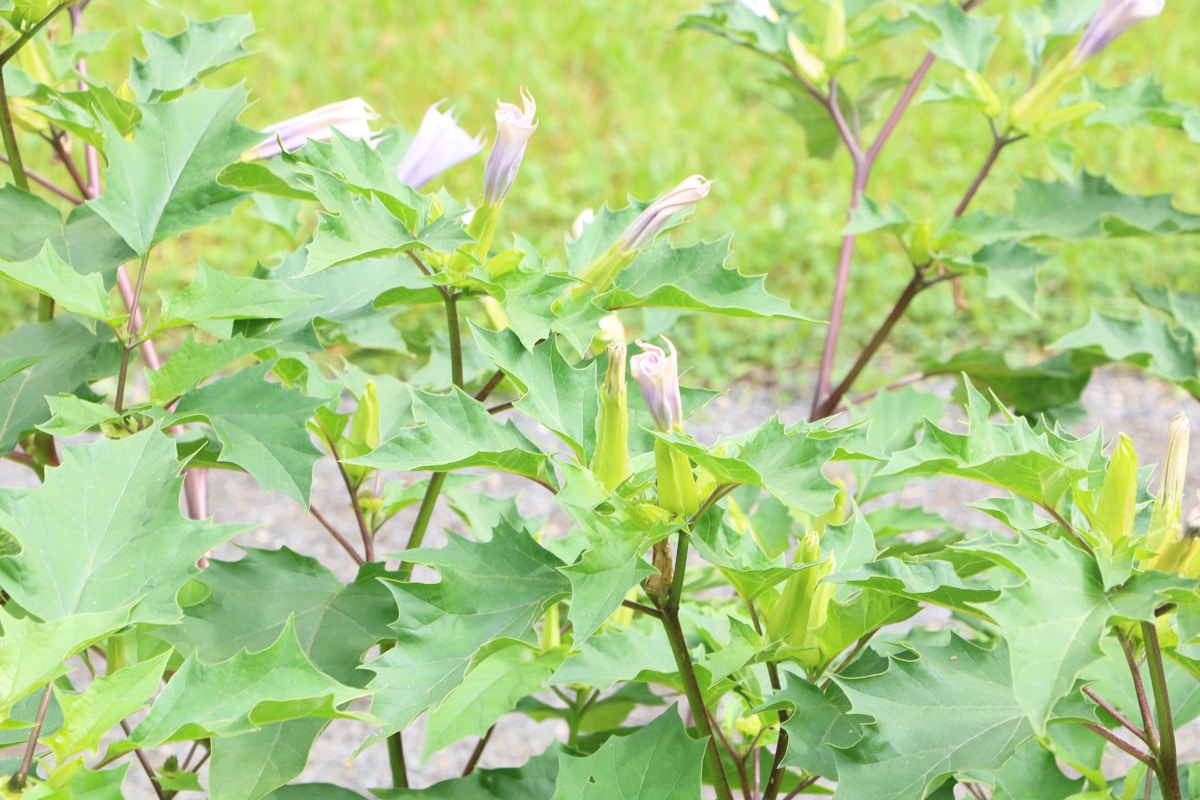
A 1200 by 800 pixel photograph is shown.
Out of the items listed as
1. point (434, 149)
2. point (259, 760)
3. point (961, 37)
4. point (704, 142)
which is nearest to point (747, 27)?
point (961, 37)

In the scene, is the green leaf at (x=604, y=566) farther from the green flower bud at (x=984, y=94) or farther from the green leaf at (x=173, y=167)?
the green flower bud at (x=984, y=94)

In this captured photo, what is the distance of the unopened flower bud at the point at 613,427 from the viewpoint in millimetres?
867

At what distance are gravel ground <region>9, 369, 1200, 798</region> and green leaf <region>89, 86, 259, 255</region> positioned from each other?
4.17ft

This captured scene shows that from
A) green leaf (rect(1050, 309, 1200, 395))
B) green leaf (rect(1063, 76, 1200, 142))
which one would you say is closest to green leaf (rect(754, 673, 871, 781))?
green leaf (rect(1050, 309, 1200, 395))

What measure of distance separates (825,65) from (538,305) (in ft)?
2.78

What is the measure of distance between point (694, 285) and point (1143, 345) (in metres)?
0.70

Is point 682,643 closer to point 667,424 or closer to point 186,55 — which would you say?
point 667,424

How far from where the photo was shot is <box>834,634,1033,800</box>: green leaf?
0.81m

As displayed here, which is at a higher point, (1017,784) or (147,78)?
(147,78)

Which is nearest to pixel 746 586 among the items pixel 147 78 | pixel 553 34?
pixel 147 78

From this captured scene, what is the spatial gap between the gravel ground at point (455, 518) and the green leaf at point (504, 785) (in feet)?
4.00

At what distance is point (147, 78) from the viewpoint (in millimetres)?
1225

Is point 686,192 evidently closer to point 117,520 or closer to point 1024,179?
point 117,520

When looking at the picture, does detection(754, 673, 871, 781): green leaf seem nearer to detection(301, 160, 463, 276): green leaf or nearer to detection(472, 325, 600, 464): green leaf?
detection(472, 325, 600, 464): green leaf
